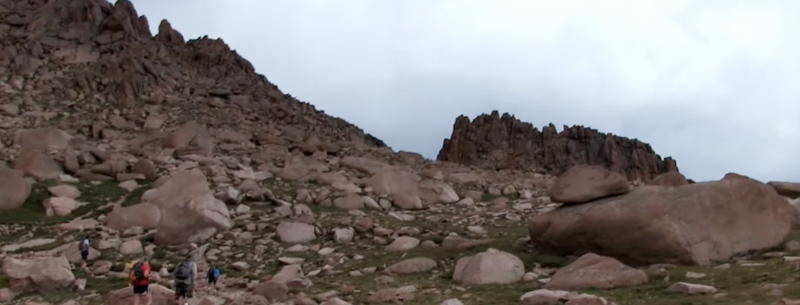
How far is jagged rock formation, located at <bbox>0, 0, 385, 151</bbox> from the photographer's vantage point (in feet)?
156


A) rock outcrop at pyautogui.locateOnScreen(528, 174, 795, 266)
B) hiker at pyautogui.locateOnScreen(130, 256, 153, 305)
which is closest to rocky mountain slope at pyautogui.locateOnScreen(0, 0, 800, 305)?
rock outcrop at pyautogui.locateOnScreen(528, 174, 795, 266)

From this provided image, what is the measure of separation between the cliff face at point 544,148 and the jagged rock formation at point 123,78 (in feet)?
68.1

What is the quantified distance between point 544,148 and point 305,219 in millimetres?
62240

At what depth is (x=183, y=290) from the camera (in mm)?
17031

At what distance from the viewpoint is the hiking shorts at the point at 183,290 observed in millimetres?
16984

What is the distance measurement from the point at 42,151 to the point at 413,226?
19798 millimetres

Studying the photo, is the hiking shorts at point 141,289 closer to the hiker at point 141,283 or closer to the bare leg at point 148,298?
the hiker at point 141,283

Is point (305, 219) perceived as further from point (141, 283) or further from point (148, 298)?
point (141, 283)

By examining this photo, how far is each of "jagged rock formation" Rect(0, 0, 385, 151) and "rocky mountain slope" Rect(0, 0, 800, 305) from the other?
0.24 metres

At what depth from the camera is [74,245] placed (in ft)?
80.2

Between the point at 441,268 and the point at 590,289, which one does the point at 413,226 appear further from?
the point at 590,289

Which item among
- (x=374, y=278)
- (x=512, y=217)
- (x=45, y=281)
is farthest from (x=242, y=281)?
(x=512, y=217)

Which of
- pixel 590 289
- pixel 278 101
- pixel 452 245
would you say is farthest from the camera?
pixel 278 101

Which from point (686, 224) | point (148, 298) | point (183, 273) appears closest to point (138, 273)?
point (148, 298)
